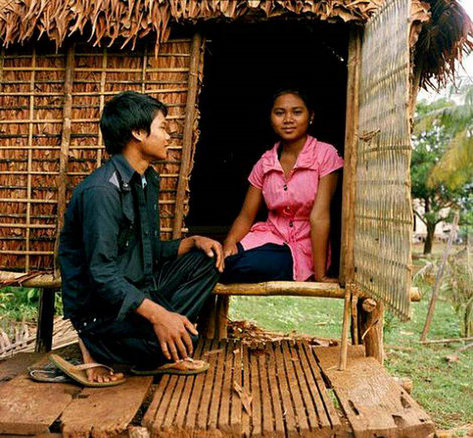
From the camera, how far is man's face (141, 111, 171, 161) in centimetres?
312

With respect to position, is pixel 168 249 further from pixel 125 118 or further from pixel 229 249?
pixel 125 118

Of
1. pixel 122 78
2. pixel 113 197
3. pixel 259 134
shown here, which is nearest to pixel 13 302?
pixel 259 134

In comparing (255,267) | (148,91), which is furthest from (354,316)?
(148,91)

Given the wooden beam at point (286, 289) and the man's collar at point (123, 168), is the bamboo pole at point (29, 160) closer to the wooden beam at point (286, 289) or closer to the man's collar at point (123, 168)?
the man's collar at point (123, 168)

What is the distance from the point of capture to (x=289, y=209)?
13.3ft

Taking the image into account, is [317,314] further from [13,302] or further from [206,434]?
[206,434]

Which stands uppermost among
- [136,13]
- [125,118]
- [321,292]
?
[136,13]

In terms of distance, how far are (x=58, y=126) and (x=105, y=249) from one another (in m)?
1.42

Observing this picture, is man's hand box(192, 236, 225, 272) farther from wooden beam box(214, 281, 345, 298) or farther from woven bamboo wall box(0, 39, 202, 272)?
woven bamboo wall box(0, 39, 202, 272)

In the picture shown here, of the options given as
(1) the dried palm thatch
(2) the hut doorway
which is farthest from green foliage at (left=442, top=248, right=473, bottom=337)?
(1) the dried palm thatch

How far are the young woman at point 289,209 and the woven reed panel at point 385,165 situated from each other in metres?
0.36

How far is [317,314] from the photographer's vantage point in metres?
10.2

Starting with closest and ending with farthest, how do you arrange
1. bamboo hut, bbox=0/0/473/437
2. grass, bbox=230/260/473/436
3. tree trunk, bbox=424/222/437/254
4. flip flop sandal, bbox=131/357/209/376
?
bamboo hut, bbox=0/0/473/437 → flip flop sandal, bbox=131/357/209/376 → grass, bbox=230/260/473/436 → tree trunk, bbox=424/222/437/254

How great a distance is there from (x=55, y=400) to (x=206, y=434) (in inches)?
30.4
